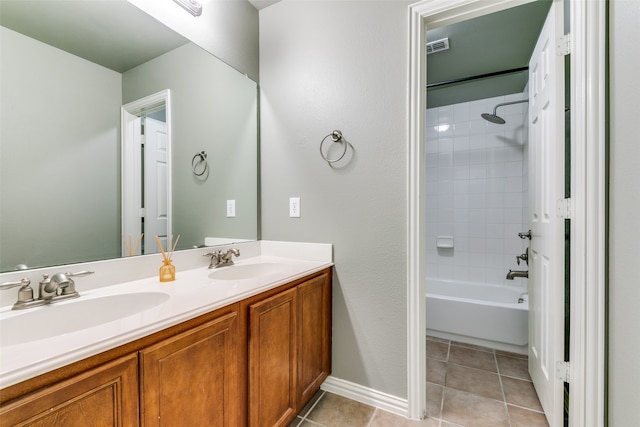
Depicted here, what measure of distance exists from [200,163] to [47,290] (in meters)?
Result: 0.89

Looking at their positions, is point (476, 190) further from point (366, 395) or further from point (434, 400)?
point (366, 395)

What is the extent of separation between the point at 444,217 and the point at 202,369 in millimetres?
2907

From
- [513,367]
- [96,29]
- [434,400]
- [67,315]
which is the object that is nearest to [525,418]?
[434,400]

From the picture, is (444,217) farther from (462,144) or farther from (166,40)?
(166,40)

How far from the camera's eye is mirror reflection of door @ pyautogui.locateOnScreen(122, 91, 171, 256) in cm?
122

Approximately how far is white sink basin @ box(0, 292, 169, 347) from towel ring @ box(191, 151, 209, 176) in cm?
75

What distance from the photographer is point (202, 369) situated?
88 cm

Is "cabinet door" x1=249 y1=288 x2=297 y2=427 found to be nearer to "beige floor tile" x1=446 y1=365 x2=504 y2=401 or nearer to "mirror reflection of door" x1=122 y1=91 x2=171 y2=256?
Answer: "mirror reflection of door" x1=122 y1=91 x2=171 y2=256

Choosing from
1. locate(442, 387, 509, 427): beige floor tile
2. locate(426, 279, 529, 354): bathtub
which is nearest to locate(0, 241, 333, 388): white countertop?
locate(442, 387, 509, 427): beige floor tile

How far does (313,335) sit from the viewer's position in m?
1.47

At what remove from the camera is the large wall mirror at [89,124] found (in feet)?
3.05

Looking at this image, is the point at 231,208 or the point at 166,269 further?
the point at 231,208

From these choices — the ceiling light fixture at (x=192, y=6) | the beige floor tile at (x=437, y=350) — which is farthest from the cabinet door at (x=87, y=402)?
the beige floor tile at (x=437, y=350)

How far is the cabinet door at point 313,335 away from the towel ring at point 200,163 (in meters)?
0.86
